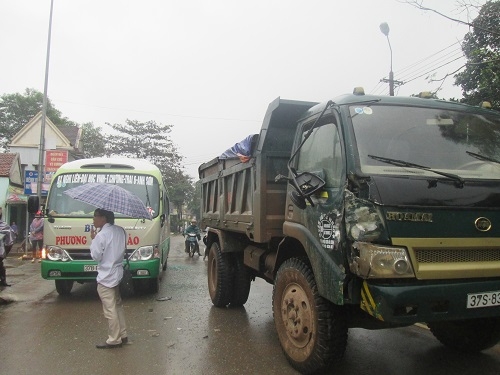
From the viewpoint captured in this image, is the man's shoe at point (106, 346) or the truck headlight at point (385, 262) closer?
the truck headlight at point (385, 262)

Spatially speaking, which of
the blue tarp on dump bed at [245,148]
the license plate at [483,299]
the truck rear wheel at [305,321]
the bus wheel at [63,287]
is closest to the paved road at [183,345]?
the truck rear wheel at [305,321]

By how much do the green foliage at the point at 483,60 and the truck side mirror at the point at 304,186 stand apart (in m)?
5.03

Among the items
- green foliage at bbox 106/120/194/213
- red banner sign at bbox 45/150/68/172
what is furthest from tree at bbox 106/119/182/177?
red banner sign at bbox 45/150/68/172

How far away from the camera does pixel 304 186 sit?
145 inches

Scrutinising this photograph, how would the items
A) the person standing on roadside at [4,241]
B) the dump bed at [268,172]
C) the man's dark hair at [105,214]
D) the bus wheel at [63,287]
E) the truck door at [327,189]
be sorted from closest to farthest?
1. the truck door at [327,189]
2. the dump bed at [268,172]
3. the man's dark hair at [105,214]
4. the bus wheel at [63,287]
5. the person standing on roadside at [4,241]

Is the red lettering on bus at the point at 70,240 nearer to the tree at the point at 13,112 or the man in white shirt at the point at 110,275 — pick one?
the man in white shirt at the point at 110,275

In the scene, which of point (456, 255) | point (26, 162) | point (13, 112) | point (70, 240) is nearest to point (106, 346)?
point (70, 240)

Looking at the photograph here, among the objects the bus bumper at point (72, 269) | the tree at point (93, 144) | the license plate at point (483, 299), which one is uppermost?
the tree at point (93, 144)

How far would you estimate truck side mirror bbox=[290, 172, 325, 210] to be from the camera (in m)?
3.55

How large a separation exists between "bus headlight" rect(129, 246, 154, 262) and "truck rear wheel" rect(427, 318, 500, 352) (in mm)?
4549

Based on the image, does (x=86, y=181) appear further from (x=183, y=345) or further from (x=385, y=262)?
(x=385, y=262)

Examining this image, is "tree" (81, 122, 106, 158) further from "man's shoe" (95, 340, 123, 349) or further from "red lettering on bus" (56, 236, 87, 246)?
"man's shoe" (95, 340, 123, 349)

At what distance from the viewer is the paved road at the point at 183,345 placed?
4180 mm

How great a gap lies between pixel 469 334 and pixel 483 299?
5.30 feet
